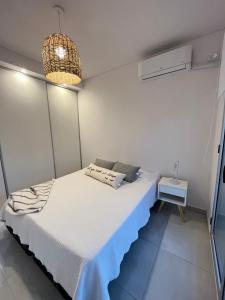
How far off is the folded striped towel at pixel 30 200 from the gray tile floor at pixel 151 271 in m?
0.56

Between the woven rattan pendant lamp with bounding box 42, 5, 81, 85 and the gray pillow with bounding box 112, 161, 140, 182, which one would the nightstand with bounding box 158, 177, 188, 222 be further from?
the woven rattan pendant lamp with bounding box 42, 5, 81, 85

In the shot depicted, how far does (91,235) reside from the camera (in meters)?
1.16

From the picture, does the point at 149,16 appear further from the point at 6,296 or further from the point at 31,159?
the point at 6,296

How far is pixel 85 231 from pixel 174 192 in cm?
146

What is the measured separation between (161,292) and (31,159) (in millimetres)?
2701

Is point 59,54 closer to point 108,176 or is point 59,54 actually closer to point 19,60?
point 19,60

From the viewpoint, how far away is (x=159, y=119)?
2.45 m

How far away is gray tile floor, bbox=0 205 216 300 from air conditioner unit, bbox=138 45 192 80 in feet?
7.71

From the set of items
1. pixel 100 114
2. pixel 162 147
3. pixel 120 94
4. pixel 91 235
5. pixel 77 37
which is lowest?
pixel 91 235

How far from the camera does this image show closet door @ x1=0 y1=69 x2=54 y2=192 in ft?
7.55

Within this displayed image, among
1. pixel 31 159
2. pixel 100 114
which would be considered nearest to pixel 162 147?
pixel 100 114

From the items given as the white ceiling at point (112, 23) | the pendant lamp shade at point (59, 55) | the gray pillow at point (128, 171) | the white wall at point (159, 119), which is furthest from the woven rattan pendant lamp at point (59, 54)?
the gray pillow at point (128, 171)

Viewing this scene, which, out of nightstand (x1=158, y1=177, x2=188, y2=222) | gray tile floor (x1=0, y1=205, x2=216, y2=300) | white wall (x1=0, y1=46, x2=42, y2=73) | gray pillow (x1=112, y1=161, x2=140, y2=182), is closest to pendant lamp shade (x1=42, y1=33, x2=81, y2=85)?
white wall (x1=0, y1=46, x2=42, y2=73)

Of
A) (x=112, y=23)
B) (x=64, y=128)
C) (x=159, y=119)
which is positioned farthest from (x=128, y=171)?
(x=112, y=23)
